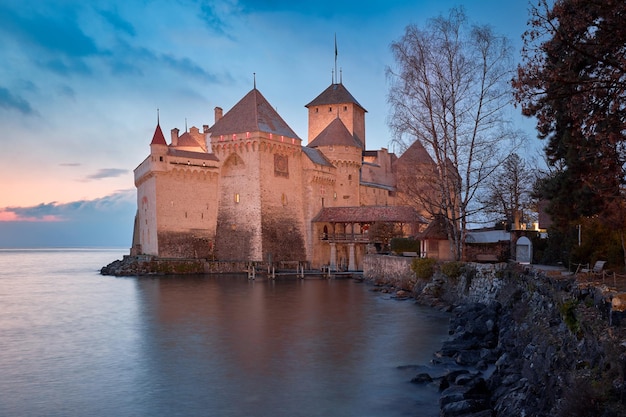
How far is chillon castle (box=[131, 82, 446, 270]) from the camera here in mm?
40406

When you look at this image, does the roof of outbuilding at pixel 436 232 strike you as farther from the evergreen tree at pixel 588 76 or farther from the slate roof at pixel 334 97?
the slate roof at pixel 334 97

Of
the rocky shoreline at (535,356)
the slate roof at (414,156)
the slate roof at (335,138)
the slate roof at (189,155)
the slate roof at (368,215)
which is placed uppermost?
the slate roof at (335,138)

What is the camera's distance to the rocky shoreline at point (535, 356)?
6.30 meters

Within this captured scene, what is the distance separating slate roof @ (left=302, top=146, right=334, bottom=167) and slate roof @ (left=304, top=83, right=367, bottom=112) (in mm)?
10836

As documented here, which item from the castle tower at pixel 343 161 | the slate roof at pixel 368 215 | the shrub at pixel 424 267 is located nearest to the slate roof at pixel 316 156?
the castle tower at pixel 343 161

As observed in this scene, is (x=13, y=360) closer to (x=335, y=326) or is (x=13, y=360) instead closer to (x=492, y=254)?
(x=335, y=326)

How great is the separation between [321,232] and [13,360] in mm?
30426

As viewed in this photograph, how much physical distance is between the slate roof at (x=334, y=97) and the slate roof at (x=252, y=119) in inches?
524

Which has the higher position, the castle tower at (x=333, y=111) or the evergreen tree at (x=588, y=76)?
the castle tower at (x=333, y=111)

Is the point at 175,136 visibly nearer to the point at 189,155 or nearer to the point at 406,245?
the point at 189,155

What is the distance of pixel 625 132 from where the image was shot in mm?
9281

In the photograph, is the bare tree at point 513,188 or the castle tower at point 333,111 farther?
the castle tower at point 333,111

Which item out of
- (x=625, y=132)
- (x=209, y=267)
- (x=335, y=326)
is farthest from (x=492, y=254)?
(x=209, y=267)

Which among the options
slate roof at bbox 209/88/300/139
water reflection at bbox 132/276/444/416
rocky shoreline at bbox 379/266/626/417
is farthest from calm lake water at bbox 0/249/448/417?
slate roof at bbox 209/88/300/139
